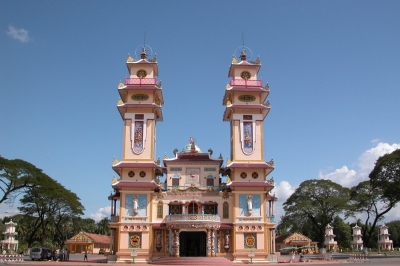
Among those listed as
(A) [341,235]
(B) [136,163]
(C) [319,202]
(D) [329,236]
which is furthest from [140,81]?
(A) [341,235]

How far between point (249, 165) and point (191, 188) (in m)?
5.55

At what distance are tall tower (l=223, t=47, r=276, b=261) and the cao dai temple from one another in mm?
85

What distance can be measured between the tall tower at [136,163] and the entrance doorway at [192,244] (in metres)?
3.15

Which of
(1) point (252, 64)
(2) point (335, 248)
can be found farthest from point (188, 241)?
(2) point (335, 248)

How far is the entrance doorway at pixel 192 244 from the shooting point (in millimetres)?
37938

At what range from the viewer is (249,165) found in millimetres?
38188

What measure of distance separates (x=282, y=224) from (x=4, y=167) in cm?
3976

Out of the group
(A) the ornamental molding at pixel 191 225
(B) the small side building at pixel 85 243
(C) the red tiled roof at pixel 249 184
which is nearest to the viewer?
(A) the ornamental molding at pixel 191 225

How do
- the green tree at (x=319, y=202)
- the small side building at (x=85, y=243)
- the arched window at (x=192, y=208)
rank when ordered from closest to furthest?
the arched window at (x=192, y=208) → the green tree at (x=319, y=202) → the small side building at (x=85, y=243)

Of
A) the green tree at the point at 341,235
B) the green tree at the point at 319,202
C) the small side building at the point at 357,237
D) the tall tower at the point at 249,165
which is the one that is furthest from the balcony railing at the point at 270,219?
the green tree at the point at 341,235

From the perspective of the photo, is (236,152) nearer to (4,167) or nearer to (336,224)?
(4,167)

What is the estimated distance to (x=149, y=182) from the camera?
3781cm

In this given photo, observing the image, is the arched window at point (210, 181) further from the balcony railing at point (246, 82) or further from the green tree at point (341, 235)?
the green tree at point (341, 235)

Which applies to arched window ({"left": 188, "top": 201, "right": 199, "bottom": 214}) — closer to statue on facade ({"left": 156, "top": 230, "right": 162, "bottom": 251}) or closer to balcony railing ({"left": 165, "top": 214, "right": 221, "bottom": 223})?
balcony railing ({"left": 165, "top": 214, "right": 221, "bottom": 223})
